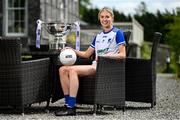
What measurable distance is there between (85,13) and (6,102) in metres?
56.7

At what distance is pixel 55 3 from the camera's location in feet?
82.6

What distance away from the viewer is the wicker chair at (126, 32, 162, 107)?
9414 millimetres

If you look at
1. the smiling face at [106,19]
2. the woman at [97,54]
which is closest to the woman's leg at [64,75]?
the woman at [97,54]

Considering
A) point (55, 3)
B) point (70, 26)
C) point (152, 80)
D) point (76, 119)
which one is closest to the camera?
point (76, 119)

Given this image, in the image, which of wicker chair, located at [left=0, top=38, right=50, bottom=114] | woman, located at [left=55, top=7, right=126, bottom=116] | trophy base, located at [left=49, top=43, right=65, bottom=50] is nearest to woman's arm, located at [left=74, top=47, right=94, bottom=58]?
woman, located at [left=55, top=7, right=126, bottom=116]

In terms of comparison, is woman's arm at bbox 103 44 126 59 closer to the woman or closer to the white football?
the woman

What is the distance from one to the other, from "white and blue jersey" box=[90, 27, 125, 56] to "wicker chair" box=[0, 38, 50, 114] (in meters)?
0.85

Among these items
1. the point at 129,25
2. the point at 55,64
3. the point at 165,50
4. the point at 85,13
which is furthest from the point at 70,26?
the point at 85,13

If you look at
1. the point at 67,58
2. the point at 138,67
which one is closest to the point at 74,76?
the point at 67,58

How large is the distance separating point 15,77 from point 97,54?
114 centimetres

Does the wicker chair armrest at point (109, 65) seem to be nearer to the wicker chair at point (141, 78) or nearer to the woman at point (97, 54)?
the woman at point (97, 54)

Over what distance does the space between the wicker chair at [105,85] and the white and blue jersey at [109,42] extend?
21cm

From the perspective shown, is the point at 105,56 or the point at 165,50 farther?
the point at 165,50

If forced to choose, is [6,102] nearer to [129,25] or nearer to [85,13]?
[129,25]
